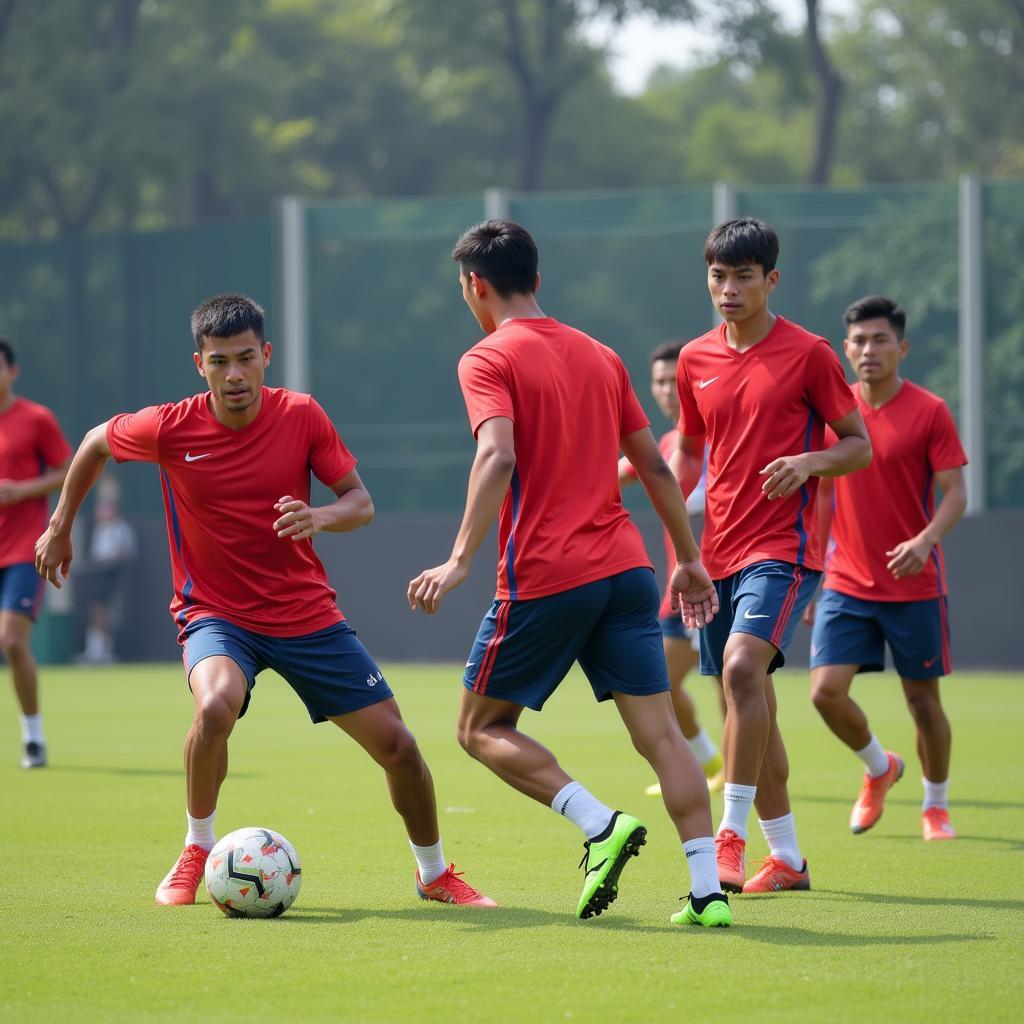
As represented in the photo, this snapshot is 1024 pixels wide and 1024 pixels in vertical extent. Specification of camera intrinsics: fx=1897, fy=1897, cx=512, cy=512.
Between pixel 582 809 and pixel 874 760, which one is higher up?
pixel 582 809

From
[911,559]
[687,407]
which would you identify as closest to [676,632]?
[911,559]

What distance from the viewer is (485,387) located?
20.7ft

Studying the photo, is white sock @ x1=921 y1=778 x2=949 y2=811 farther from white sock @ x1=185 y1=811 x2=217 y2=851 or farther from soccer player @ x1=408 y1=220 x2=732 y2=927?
white sock @ x1=185 y1=811 x2=217 y2=851

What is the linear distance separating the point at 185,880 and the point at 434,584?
193cm

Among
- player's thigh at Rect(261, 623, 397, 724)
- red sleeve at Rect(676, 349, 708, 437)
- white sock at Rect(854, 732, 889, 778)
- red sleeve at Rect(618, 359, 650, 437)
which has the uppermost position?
red sleeve at Rect(676, 349, 708, 437)

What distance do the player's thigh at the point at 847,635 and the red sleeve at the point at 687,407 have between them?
182cm

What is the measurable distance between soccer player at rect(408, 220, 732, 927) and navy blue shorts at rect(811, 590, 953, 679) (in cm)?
279

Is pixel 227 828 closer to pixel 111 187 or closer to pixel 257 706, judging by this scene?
pixel 257 706

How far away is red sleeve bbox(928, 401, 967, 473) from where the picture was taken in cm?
910

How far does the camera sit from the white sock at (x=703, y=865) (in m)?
6.37

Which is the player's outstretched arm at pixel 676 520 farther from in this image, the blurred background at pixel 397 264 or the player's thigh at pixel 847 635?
the blurred background at pixel 397 264

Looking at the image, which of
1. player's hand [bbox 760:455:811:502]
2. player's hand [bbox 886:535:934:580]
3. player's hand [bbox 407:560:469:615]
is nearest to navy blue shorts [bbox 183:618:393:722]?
player's hand [bbox 407:560:469:615]

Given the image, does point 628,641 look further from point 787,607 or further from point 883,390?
point 883,390

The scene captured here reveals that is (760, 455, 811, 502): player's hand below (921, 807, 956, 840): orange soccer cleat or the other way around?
the other way around
